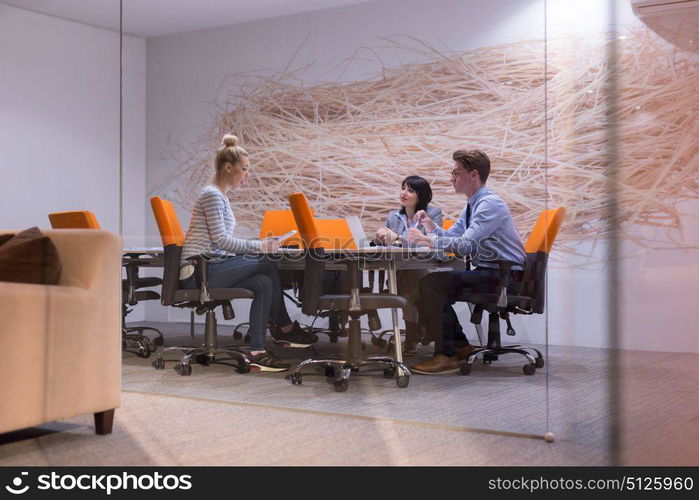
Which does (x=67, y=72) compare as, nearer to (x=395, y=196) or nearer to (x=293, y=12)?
(x=293, y=12)

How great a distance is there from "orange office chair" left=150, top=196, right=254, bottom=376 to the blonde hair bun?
0.49 meters

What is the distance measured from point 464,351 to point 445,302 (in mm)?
240

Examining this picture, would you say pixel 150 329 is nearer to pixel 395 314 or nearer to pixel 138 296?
pixel 138 296

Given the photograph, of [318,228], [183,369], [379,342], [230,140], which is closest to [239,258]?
[318,228]

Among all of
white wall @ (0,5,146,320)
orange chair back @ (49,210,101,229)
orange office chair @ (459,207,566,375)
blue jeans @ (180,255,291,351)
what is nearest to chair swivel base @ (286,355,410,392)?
blue jeans @ (180,255,291,351)

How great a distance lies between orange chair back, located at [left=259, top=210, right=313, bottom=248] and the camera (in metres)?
3.91

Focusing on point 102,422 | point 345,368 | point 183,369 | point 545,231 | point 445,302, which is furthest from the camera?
point 183,369

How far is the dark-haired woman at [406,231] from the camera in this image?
12.1ft

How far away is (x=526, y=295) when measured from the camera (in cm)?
344

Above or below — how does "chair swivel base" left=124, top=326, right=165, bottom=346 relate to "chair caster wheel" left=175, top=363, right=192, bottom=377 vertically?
above

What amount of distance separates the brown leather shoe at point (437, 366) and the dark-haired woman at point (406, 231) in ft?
0.32

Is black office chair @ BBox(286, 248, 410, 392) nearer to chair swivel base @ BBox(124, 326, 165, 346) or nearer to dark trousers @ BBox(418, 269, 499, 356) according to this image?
dark trousers @ BBox(418, 269, 499, 356)

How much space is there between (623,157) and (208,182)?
6.65 feet

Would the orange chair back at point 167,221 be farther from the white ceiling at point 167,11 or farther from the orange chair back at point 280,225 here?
the white ceiling at point 167,11
